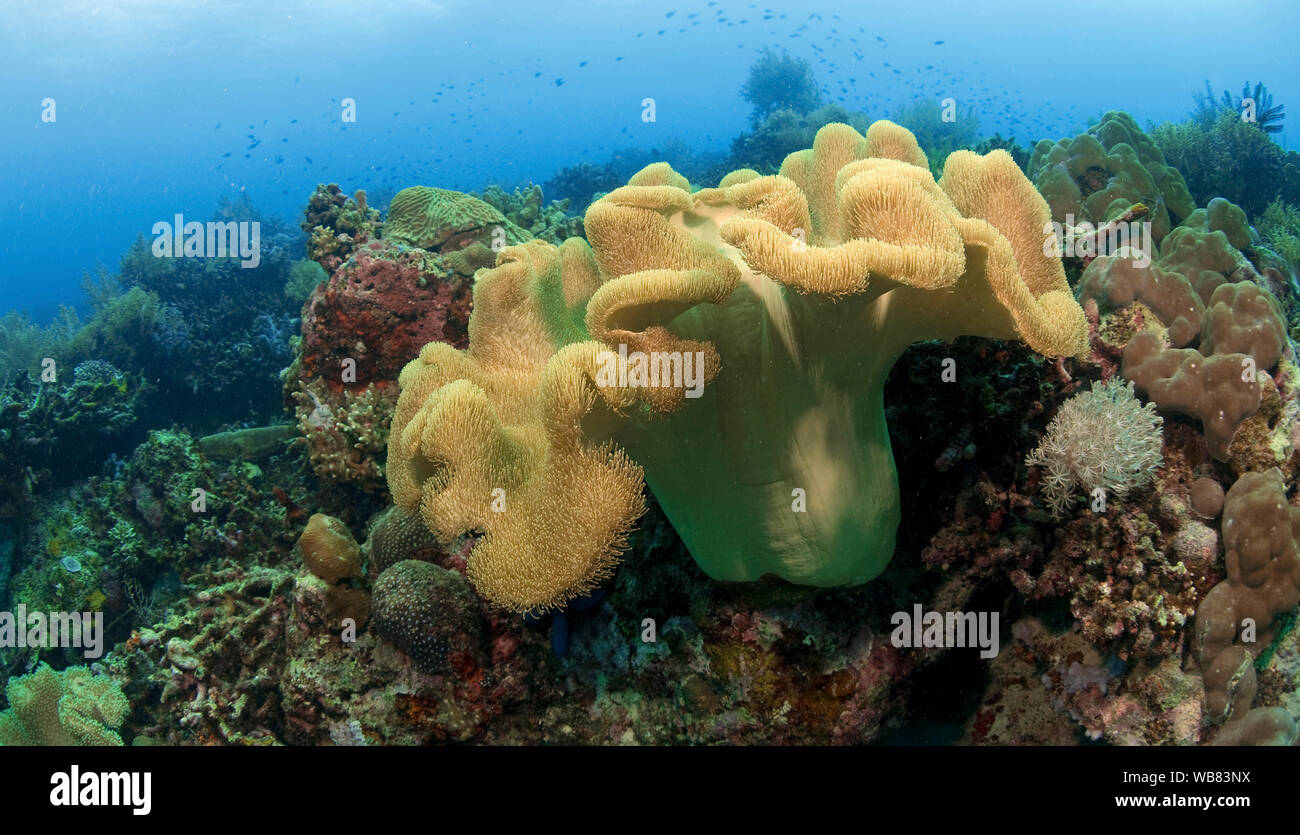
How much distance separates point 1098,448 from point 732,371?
191 cm

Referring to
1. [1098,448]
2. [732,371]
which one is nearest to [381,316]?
[732,371]

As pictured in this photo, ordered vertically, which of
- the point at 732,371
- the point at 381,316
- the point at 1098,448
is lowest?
the point at 1098,448

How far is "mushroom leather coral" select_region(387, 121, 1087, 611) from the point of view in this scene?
6.36ft

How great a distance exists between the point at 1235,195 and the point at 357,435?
12.3 meters

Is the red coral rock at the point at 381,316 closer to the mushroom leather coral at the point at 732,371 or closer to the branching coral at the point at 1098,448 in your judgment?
the mushroom leather coral at the point at 732,371

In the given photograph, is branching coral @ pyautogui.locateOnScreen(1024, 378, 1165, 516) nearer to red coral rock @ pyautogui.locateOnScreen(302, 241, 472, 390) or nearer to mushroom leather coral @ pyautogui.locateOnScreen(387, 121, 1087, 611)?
mushroom leather coral @ pyautogui.locateOnScreen(387, 121, 1087, 611)

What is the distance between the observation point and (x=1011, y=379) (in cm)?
315

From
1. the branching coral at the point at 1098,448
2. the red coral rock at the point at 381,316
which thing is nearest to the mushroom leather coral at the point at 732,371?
the branching coral at the point at 1098,448

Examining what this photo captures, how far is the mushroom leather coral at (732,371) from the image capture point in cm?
194

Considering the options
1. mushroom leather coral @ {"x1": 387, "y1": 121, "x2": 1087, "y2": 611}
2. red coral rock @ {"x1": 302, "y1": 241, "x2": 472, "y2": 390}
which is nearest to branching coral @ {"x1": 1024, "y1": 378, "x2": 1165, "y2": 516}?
mushroom leather coral @ {"x1": 387, "y1": 121, "x2": 1087, "y2": 611}

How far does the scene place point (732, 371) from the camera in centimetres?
233

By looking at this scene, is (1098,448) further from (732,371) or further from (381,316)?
(381,316)

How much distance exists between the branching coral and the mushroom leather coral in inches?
34.6
